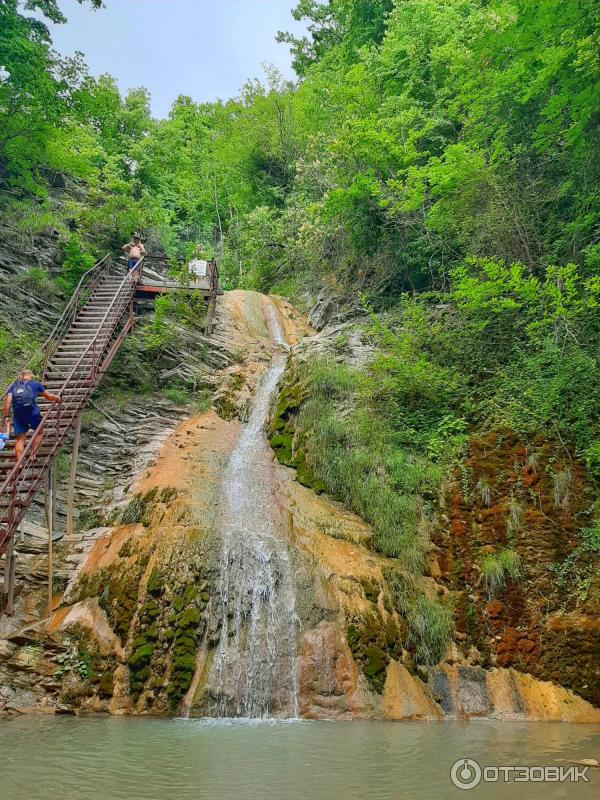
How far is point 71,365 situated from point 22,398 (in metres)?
4.32

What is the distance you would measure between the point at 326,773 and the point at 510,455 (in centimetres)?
721

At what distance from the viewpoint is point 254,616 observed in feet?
27.8

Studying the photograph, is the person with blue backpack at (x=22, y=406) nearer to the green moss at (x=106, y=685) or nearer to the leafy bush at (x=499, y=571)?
the green moss at (x=106, y=685)

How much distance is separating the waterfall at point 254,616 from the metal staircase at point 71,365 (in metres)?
3.43

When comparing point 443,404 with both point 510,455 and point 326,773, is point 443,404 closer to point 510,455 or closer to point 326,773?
point 510,455

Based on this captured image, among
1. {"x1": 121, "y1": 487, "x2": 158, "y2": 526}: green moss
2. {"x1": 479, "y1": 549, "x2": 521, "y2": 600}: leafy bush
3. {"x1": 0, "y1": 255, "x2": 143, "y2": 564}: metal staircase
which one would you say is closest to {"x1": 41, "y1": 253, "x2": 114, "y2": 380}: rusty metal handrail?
{"x1": 0, "y1": 255, "x2": 143, "y2": 564}: metal staircase

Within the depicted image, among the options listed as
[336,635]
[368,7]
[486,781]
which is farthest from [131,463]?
[368,7]

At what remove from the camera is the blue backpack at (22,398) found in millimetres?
9906

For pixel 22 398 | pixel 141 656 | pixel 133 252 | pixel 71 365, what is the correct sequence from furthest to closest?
1. pixel 133 252
2. pixel 71 365
3. pixel 22 398
4. pixel 141 656

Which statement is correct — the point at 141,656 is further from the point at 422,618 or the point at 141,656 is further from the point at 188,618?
the point at 422,618

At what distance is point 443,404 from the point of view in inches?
487

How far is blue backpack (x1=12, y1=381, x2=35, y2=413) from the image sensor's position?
991 cm

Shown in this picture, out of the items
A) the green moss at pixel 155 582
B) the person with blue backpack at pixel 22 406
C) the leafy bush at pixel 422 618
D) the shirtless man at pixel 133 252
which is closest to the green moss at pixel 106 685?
the green moss at pixel 155 582

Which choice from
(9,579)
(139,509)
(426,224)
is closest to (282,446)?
(139,509)
